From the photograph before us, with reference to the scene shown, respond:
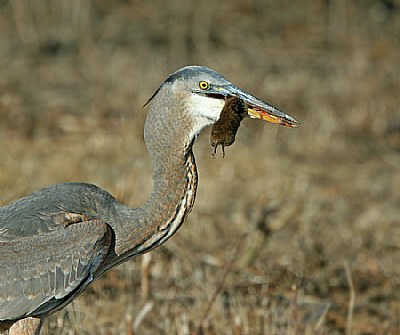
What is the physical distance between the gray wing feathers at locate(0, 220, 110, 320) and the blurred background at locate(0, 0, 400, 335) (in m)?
0.65

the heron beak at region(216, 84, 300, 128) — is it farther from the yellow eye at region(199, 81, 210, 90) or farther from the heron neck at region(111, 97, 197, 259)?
the heron neck at region(111, 97, 197, 259)

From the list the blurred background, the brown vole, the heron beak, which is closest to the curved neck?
the brown vole

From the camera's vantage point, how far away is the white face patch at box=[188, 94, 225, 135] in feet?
12.1

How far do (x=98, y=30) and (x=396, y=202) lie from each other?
4.77 m

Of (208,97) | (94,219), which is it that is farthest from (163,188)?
(208,97)

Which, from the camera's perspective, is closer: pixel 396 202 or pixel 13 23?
pixel 396 202

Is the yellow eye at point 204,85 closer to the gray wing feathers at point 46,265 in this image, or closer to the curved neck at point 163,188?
the curved neck at point 163,188

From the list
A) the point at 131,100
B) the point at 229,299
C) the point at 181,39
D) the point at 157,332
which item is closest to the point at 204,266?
the point at 229,299

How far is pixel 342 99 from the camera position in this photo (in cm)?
947

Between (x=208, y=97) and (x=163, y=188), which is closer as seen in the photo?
(x=208, y=97)

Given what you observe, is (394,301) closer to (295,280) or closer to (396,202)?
(295,280)

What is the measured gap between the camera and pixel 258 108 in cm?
371

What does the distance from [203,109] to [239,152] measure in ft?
14.7

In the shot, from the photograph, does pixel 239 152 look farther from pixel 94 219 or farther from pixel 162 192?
pixel 94 219
